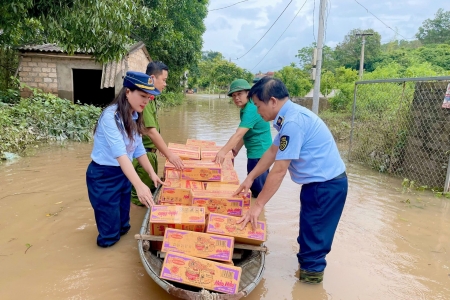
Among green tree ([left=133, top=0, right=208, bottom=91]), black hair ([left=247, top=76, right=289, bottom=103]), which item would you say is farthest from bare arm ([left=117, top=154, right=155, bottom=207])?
green tree ([left=133, top=0, right=208, bottom=91])

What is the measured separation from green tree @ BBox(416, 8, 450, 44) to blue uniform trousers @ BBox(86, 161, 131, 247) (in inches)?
2108

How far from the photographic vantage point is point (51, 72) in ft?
39.5

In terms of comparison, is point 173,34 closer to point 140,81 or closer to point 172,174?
point 172,174

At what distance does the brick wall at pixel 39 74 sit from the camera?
11.8 meters

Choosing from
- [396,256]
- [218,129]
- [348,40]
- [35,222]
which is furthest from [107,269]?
[348,40]

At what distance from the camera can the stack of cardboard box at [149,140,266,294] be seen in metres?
2.36

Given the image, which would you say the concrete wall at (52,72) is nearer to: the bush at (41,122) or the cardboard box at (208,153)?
the bush at (41,122)

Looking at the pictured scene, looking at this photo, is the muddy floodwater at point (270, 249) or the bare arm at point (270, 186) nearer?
the bare arm at point (270, 186)

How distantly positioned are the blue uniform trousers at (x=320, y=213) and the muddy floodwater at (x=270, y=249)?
485 mm

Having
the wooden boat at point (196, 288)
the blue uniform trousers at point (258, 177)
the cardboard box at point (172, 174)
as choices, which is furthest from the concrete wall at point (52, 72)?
the wooden boat at point (196, 288)

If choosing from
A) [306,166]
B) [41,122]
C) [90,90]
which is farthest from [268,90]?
[90,90]

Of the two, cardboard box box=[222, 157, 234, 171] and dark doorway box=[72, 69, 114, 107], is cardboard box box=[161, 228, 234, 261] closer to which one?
cardboard box box=[222, 157, 234, 171]

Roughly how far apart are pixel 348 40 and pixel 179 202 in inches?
1771

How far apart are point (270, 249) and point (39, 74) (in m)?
11.4
